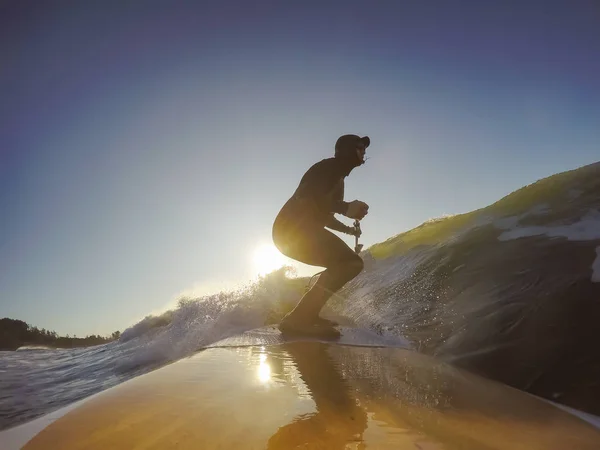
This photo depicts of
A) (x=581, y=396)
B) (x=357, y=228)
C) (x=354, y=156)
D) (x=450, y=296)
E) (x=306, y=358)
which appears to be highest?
(x=354, y=156)

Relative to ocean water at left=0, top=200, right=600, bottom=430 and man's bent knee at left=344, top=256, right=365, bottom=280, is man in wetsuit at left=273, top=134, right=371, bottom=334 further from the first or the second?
ocean water at left=0, top=200, right=600, bottom=430

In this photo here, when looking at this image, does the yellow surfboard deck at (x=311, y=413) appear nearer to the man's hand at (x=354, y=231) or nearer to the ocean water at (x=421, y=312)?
the ocean water at (x=421, y=312)

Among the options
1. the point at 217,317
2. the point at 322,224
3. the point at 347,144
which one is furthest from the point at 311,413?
the point at 217,317

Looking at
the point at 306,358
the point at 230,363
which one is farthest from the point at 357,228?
the point at 230,363

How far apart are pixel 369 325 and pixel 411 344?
3.16ft

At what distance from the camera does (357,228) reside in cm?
521

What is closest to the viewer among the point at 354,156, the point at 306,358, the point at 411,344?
the point at 306,358

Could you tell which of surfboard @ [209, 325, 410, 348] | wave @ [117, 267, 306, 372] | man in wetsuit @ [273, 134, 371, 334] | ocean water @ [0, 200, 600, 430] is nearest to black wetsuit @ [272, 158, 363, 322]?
man in wetsuit @ [273, 134, 371, 334]

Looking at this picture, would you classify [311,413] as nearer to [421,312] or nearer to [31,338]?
[421,312]

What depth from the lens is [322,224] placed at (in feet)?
16.3

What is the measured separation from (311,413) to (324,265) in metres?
2.96

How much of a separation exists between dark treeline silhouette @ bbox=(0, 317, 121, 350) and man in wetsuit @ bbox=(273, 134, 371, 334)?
39.6 ft

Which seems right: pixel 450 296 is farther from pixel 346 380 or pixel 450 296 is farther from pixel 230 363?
pixel 230 363

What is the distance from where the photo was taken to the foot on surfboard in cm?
455
